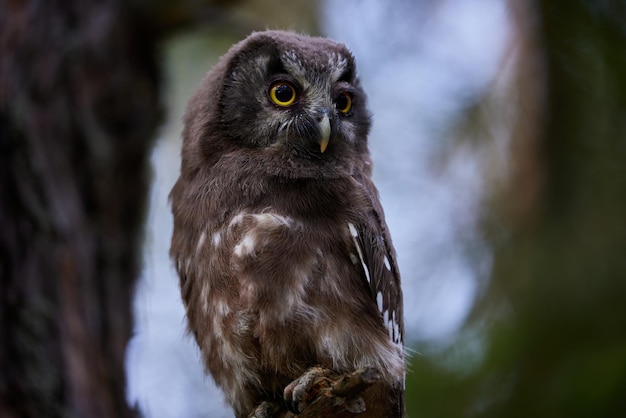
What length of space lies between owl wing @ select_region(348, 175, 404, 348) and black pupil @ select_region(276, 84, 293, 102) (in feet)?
2.05

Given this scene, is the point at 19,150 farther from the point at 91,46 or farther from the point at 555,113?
the point at 555,113

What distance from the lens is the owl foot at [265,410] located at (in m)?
3.43

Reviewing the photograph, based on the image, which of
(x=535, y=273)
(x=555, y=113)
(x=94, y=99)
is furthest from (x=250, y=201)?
(x=555, y=113)

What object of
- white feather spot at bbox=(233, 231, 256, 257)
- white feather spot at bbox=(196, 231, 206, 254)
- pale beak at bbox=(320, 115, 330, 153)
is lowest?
white feather spot at bbox=(233, 231, 256, 257)

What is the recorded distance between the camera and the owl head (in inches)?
148

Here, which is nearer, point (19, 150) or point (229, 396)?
point (229, 396)

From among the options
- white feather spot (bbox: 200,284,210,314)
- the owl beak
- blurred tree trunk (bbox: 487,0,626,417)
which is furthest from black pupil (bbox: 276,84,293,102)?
blurred tree trunk (bbox: 487,0,626,417)

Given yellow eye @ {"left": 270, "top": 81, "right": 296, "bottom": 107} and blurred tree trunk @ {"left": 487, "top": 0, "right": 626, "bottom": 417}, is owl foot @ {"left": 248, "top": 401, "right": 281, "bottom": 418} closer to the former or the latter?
blurred tree trunk @ {"left": 487, "top": 0, "right": 626, "bottom": 417}

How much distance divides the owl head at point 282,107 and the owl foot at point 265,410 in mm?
1089

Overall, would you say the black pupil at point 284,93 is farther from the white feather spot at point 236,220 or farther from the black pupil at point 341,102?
the white feather spot at point 236,220

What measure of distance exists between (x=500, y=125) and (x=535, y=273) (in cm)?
195

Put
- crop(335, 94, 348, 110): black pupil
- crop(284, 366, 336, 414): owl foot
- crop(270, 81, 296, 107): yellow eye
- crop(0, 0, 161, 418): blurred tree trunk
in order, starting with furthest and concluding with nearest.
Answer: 1. crop(335, 94, 348, 110): black pupil
2. crop(270, 81, 296, 107): yellow eye
3. crop(0, 0, 161, 418): blurred tree trunk
4. crop(284, 366, 336, 414): owl foot

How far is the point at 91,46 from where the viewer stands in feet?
14.7

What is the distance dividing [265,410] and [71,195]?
1664mm
